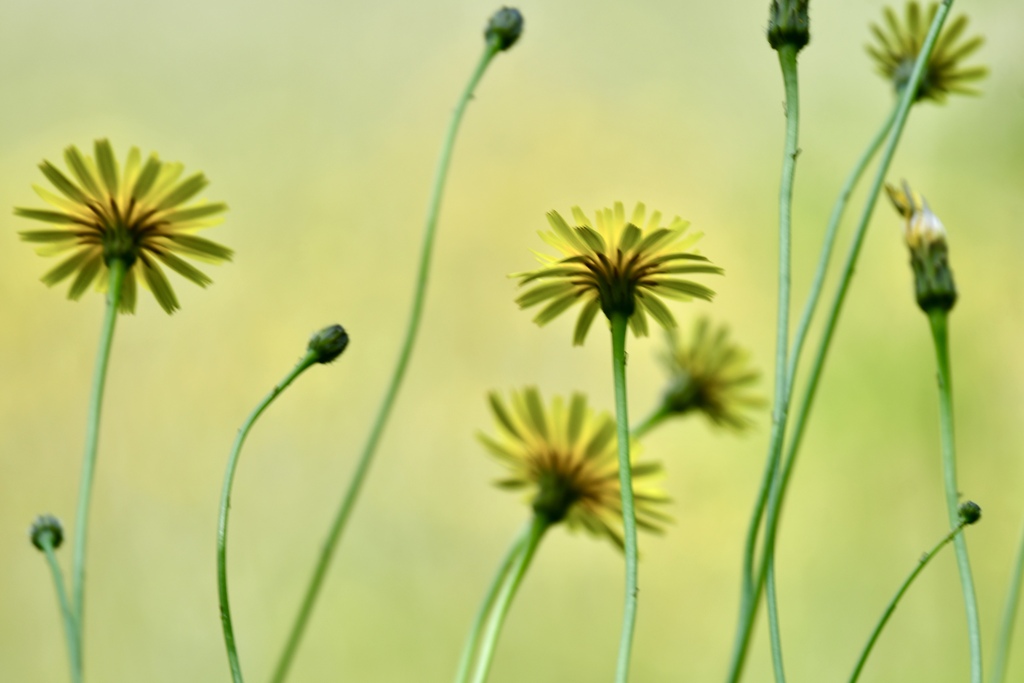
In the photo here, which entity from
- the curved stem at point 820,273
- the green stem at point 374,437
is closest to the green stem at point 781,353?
the curved stem at point 820,273

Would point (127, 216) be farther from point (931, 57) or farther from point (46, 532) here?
point (931, 57)

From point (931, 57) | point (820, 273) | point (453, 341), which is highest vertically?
point (453, 341)

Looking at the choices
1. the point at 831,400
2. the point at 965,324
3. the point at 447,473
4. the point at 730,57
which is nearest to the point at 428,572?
the point at 447,473

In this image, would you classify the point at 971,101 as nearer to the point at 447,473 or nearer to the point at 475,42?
the point at 475,42

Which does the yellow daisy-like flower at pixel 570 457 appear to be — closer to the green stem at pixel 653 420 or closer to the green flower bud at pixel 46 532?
the green stem at pixel 653 420

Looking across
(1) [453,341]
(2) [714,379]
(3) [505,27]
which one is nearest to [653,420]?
A: (2) [714,379]

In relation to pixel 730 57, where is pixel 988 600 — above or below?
below
